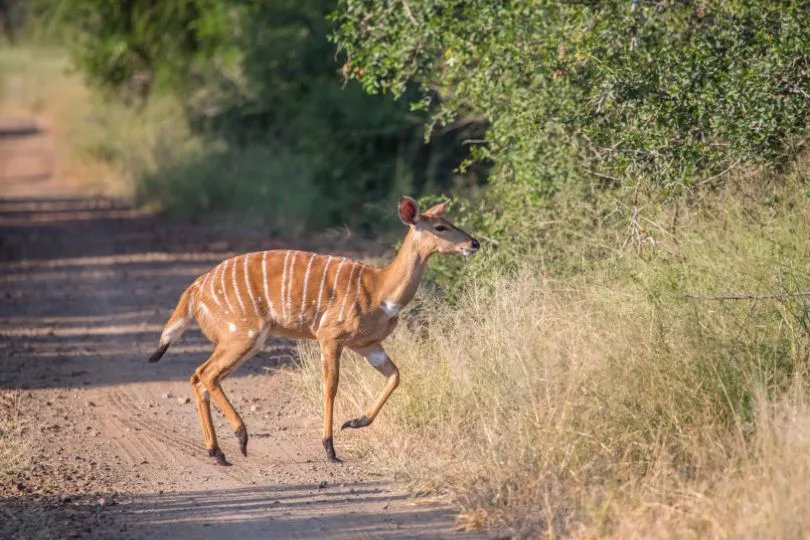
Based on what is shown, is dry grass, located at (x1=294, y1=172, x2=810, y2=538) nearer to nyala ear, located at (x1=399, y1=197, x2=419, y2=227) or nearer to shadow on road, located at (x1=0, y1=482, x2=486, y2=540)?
shadow on road, located at (x1=0, y1=482, x2=486, y2=540)

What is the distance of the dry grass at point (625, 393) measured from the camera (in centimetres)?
538

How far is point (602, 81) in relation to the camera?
8547 mm

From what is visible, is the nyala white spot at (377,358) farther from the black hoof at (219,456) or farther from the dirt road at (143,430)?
the black hoof at (219,456)

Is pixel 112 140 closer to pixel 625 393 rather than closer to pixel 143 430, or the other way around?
pixel 143 430

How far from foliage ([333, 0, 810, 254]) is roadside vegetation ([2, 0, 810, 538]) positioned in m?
0.02

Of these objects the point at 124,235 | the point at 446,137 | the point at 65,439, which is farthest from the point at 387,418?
the point at 124,235

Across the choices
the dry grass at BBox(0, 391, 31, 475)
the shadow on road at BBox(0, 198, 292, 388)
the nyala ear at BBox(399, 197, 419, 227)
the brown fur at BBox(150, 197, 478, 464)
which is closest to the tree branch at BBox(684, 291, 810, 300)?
the brown fur at BBox(150, 197, 478, 464)

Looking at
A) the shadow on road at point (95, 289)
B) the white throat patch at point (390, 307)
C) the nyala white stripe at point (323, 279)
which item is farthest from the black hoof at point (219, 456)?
the shadow on road at point (95, 289)

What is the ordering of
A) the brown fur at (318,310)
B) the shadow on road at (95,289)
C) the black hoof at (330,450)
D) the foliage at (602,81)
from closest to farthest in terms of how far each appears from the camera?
the black hoof at (330,450), the brown fur at (318,310), the foliage at (602,81), the shadow on road at (95,289)

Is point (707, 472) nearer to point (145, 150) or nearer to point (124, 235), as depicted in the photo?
point (124, 235)

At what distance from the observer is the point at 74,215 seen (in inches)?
715

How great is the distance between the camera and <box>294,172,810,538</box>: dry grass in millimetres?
5383

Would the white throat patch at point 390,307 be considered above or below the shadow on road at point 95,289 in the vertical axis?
above

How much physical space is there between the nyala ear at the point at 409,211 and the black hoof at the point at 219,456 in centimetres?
186
